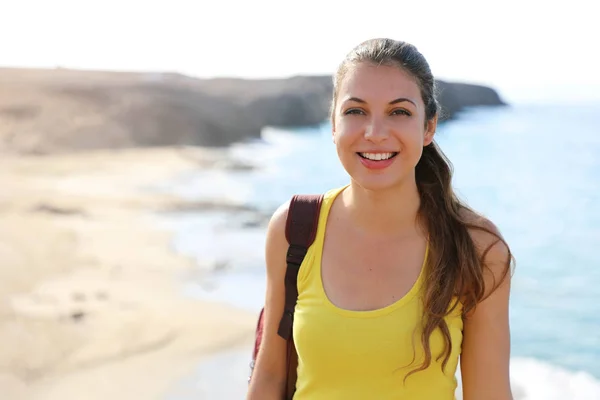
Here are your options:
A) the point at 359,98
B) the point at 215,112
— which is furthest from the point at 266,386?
the point at 215,112

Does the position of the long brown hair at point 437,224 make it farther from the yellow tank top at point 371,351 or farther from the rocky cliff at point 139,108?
the rocky cliff at point 139,108

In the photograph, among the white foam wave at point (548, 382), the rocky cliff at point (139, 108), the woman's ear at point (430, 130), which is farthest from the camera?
the rocky cliff at point (139, 108)

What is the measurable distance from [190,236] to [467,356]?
639 centimetres

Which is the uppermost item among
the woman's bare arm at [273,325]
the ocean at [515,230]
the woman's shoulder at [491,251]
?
the woman's shoulder at [491,251]

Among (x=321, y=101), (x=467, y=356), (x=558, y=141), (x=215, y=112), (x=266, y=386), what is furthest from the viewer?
(x=321, y=101)

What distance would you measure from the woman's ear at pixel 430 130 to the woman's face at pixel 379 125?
0.08 metres

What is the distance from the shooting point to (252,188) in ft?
38.9

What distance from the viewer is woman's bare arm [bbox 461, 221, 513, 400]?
→ 1956 mm

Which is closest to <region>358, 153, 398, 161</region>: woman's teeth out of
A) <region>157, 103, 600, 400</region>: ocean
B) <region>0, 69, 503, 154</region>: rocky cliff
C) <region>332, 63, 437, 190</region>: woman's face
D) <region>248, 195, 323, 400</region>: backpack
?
<region>332, 63, 437, 190</region>: woman's face

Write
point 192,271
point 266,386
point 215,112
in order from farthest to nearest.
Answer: point 215,112 → point 192,271 → point 266,386

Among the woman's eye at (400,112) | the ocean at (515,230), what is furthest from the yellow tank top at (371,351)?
the ocean at (515,230)

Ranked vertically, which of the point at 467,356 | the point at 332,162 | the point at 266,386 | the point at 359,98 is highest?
the point at 359,98

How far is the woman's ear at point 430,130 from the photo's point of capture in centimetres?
215

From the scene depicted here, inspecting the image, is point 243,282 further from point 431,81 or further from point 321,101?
point 321,101
